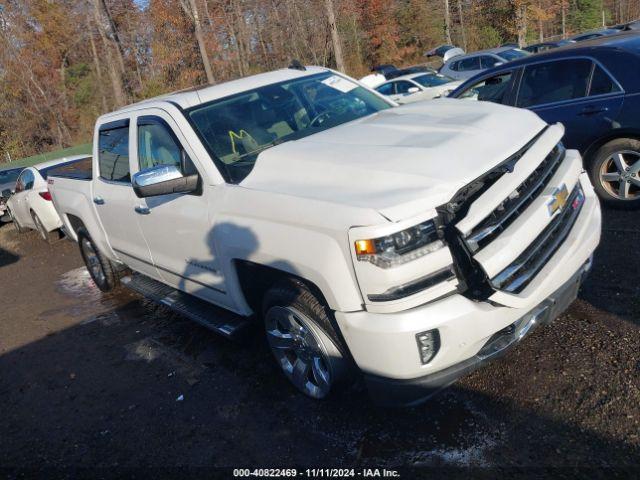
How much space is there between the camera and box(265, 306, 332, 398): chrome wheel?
3164 millimetres

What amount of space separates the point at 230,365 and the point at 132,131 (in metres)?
2.04

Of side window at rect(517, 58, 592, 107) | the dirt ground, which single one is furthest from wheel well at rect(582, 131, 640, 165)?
the dirt ground

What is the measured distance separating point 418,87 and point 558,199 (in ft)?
49.2

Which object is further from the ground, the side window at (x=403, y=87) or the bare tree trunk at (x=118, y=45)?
the bare tree trunk at (x=118, y=45)

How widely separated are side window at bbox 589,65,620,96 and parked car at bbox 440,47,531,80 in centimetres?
1521

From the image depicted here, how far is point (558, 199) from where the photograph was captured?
3.02 metres

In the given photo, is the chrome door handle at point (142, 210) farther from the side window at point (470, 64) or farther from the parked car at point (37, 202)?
the side window at point (470, 64)

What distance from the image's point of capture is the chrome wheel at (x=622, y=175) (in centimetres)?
524

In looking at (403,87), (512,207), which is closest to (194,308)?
(512,207)

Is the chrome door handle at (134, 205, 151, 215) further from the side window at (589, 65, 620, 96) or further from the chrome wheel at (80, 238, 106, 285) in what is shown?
the side window at (589, 65, 620, 96)

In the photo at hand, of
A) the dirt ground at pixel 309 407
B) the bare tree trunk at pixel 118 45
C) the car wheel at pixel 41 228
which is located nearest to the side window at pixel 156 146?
the dirt ground at pixel 309 407

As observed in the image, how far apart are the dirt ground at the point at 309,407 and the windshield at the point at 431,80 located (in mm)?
13568

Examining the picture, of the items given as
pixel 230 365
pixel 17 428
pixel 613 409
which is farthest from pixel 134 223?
pixel 613 409

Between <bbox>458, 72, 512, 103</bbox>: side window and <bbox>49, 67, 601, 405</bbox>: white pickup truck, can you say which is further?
<bbox>458, 72, 512, 103</bbox>: side window
